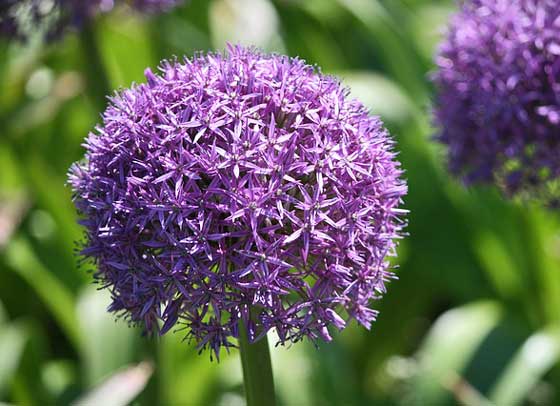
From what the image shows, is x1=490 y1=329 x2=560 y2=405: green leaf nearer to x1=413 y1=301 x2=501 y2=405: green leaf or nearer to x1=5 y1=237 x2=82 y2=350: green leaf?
x1=413 y1=301 x2=501 y2=405: green leaf

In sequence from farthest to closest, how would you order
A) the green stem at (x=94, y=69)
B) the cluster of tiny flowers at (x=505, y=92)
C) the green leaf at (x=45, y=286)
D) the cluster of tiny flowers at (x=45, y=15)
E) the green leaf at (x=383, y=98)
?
the green leaf at (x=383, y=98) → the green leaf at (x=45, y=286) → the green stem at (x=94, y=69) → the cluster of tiny flowers at (x=45, y=15) → the cluster of tiny flowers at (x=505, y=92)

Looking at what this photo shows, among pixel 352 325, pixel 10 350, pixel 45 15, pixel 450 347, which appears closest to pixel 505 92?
pixel 450 347

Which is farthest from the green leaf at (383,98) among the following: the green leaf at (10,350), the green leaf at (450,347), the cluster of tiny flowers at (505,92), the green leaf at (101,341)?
the green leaf at (10,350)

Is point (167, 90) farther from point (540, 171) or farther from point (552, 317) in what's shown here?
point (552, 317)

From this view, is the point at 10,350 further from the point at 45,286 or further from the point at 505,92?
the point at 505,92

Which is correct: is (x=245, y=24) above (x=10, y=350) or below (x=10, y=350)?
above

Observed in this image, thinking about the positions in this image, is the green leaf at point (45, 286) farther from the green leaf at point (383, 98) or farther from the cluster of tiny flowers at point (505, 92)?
the cluster of tiny flowers at point (505, 92)

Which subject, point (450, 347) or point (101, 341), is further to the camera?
point (450, 347)

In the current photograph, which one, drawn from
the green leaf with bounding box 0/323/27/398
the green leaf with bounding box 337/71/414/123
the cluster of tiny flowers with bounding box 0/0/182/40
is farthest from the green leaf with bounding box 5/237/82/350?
the green leaf with bounding box 337/71/414/123
